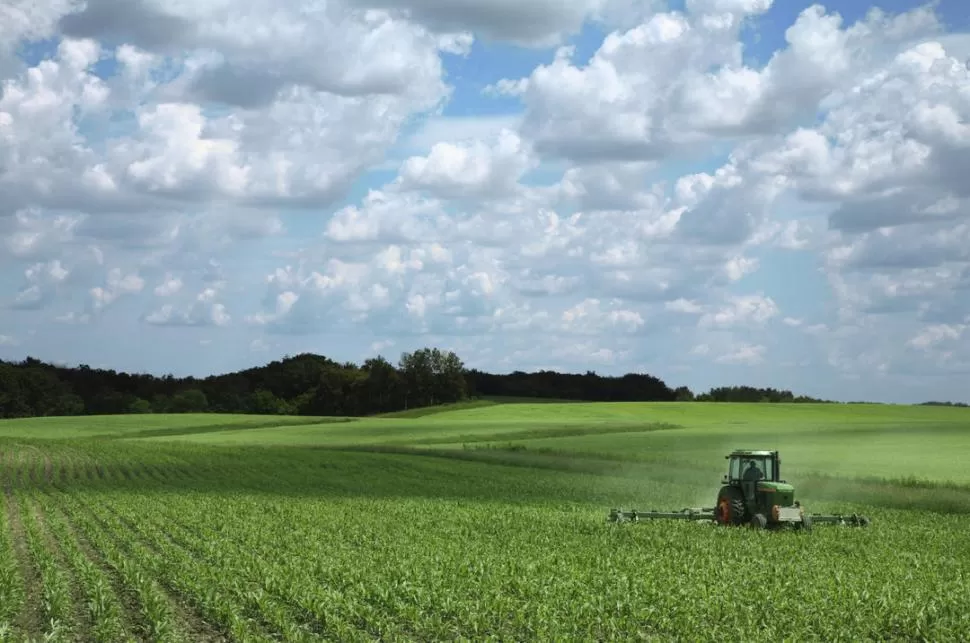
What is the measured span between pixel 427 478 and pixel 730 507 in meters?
22.1

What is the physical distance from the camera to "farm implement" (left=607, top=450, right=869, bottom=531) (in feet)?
91.9

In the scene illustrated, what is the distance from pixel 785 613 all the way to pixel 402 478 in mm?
33403

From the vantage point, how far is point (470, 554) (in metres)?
22.8

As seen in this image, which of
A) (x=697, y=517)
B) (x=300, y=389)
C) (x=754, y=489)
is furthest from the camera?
(x=300, y=389)

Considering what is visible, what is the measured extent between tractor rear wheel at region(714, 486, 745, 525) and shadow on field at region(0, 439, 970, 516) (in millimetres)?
6906

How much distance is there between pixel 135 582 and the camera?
1977 centimetres

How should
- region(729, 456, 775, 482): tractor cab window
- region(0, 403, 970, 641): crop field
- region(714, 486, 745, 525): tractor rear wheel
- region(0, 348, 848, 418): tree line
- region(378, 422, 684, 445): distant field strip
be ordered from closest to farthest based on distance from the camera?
region(0, 403, 970, 641): crop field → region(714, 486, 745, 525): tractor rear wheel → region(729, 456, 775, 482): tractor cab window → region(378, 422, 684, 445): distant field strip → region(0, 348, 848, 418): tree line

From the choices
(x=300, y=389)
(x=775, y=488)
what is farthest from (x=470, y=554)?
(x=300, y=389)

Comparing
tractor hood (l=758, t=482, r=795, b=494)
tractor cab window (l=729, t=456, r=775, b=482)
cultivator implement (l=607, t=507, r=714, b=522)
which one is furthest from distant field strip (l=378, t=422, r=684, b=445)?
tractor hood (l=758, t=482, r=795, b=494)

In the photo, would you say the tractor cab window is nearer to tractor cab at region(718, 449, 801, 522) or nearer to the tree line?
tractor cab at region(718, 449, 801, 522)

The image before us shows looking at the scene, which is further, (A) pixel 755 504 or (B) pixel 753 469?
(B) pixel 753 469

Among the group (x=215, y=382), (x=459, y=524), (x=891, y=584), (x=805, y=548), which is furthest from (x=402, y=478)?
(x=215, y=382)

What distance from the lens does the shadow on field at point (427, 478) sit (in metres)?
39.4

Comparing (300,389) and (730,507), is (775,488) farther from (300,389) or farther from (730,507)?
(300,389)
